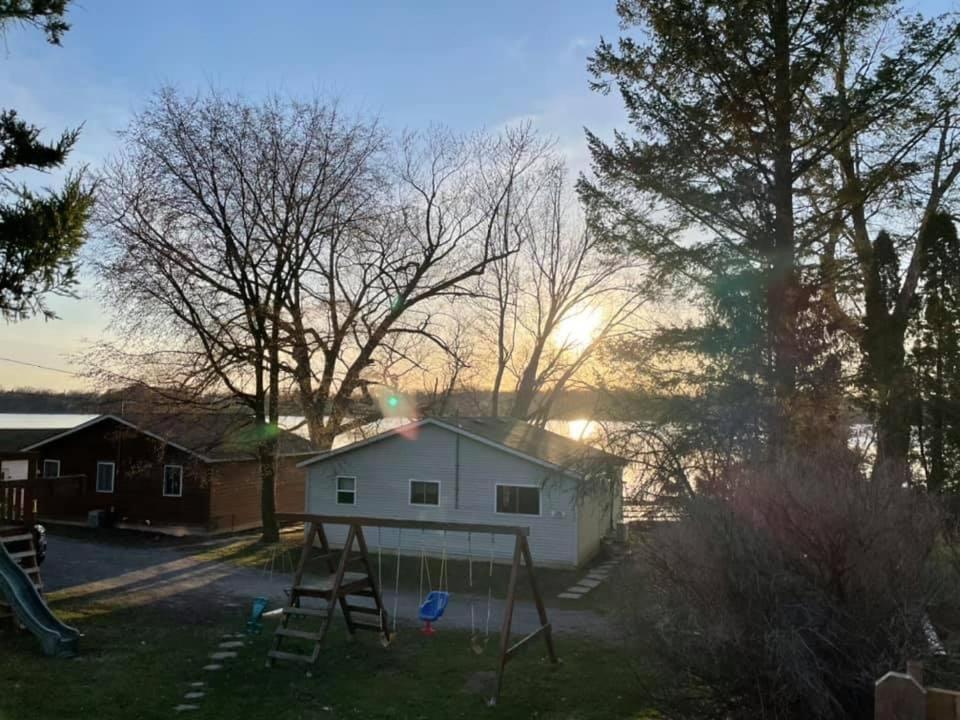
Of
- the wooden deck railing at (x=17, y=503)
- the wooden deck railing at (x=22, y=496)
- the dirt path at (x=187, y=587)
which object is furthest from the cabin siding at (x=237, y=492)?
the wooden deck railing at (x=17, y=503)

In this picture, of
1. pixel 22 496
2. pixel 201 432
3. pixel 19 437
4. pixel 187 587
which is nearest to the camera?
pixel 22 496

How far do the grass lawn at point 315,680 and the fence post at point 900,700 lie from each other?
5198 mm

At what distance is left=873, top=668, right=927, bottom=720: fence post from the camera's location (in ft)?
11.0

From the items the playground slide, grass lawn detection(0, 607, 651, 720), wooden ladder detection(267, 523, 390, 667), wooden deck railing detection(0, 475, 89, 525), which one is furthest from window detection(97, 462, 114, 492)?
wooden ladder detection(267, 523, 390, 667)

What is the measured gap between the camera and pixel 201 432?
2661 centimetres

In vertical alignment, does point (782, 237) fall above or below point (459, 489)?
above

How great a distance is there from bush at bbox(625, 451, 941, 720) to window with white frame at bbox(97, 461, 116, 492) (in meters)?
24.9

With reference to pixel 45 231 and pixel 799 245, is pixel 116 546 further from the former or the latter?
pixel 799 245

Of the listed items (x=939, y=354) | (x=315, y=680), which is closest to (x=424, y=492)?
(x=315, y=680)

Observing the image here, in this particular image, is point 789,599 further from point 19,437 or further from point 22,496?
point 19,437

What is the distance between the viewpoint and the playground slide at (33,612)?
409 inches

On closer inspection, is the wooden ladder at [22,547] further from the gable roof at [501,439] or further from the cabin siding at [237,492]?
the cabin siding at [237,492]

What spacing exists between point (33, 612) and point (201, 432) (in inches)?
637

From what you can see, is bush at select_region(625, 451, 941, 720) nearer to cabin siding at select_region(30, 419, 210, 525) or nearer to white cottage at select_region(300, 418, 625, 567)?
white cottage at select_region(300, 418, 625, 567)
